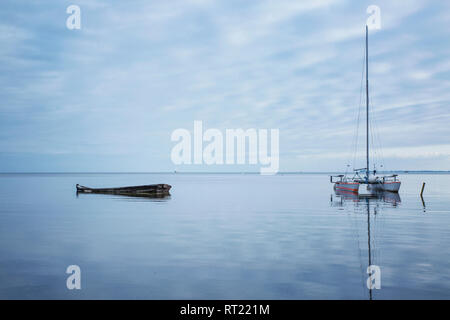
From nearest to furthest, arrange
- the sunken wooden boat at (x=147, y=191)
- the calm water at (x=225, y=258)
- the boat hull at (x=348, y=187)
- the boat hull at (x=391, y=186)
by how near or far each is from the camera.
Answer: the calm water at (x=225, y=258), the sunken wooden boat at (x=147, y=191), the boat hull at (x=348, y=187), the boat hull at (x=391, y=186)

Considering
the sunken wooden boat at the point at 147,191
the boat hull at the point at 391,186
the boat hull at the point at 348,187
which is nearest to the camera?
the sunken wooden boat at the point at 147,191

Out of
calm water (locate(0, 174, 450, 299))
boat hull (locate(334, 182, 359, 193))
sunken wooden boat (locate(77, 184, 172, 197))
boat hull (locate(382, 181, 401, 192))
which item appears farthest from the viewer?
boat hull (locate(382, 181, 401, 192))

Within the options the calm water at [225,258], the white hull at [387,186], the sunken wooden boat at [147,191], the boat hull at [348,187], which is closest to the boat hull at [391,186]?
the white hull at [387,186]

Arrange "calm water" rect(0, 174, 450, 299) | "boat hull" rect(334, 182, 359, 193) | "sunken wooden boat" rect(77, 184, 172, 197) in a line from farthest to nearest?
"boat hull" rect(334, 182, 359, 193) → "sunken wooden boat" rect(77, 184, 172, 197) → "calm water" rect(0, 174, 450, 299)

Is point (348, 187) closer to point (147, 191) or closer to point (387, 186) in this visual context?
point (387, 186)

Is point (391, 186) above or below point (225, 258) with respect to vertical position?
above

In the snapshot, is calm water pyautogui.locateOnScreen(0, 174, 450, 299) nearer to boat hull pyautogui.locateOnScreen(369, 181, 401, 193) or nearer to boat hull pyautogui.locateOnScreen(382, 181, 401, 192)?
boat hull pyautogui.locateOnScreen(382, 181, 401, 192)

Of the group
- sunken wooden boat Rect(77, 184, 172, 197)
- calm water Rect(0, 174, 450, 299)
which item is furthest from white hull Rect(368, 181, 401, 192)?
calm water Rect(0, 174, 450, 299)

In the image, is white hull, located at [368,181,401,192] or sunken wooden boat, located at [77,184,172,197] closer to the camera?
sunken wooden boat, located at [77,184,172,197]

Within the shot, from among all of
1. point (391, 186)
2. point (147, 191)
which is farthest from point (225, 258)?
point (391, 186)

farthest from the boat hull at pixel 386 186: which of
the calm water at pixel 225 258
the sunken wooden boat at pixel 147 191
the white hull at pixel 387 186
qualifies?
the calm water at pixel 225 258

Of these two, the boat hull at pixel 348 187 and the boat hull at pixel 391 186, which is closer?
the boat hull at pixel 348 187

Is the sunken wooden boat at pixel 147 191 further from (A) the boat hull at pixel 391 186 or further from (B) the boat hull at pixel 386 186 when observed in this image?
(A) the boat hull at pixel 391 186
